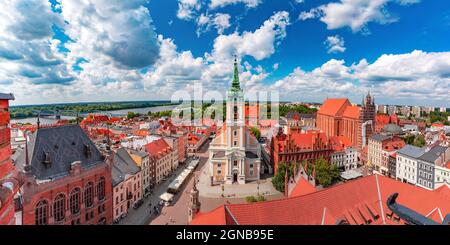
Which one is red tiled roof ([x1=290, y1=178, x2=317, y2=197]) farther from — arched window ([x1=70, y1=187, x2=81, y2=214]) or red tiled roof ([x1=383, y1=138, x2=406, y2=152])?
red tiled roof ([x1=383, y1=138, x2=406, y2=152])

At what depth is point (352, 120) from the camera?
2700cm

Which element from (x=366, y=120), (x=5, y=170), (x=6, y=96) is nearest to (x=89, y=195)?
(x=5, y=170)

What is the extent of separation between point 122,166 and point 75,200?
4.54 metres

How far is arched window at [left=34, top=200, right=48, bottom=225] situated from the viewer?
770cm

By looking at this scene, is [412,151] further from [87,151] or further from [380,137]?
[87,151]

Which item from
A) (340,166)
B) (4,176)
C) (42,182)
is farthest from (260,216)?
(340,166)

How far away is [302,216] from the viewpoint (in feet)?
19.5

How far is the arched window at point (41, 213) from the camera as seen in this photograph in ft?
25.3

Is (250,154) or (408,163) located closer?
(408,163)

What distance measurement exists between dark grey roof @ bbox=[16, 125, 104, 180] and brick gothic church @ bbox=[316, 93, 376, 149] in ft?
80.2

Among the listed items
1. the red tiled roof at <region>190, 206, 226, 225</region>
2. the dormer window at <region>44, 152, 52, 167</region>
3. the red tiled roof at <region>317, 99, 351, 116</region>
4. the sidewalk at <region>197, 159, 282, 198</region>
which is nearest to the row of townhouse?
the red tiled roof at <region>317, 99, 351, 116</region>

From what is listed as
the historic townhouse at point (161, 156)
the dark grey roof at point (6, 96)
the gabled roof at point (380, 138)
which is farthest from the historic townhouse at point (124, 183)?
the gabled roof at point (380, 138)

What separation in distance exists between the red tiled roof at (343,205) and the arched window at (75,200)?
5770mm
